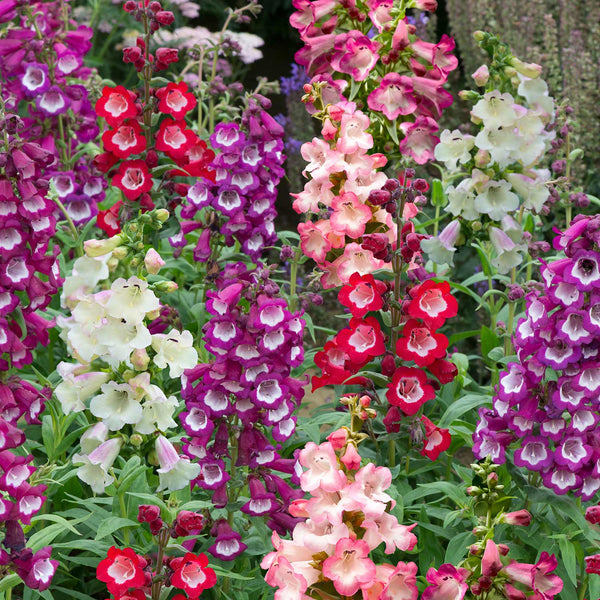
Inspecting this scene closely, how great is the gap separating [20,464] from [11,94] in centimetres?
212

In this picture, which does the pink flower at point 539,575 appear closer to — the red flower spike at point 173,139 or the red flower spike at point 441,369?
the red flower spike at point 441,369

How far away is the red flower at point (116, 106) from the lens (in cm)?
412

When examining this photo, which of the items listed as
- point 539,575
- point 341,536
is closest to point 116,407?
point 341,536

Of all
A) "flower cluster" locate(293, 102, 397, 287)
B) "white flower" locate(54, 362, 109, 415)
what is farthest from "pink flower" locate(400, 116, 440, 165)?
"white flower" locate(54, 362, 109, 415)

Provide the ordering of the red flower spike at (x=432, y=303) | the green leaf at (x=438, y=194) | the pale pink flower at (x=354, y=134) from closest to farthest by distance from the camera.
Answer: the red flower spike at (x=432, y=303), the pale pink flower at (x=354, y=134), the green leaf at (x=438, y=194)

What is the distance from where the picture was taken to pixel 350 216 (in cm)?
346

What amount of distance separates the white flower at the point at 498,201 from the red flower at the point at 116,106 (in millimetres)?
1476

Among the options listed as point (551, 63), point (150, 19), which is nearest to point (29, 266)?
point (150, 19)

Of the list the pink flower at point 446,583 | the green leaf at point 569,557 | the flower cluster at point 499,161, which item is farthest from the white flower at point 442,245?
the pink flower at point 446,583

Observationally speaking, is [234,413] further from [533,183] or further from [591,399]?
[533,183]

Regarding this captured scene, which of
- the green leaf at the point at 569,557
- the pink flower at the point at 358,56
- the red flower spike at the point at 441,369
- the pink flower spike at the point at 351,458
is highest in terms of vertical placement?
the pink flower at the point at 358,56

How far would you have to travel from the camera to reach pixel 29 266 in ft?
11.8

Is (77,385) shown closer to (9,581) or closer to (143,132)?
(9,581)

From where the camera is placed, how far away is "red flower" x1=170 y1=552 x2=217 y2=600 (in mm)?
2604
